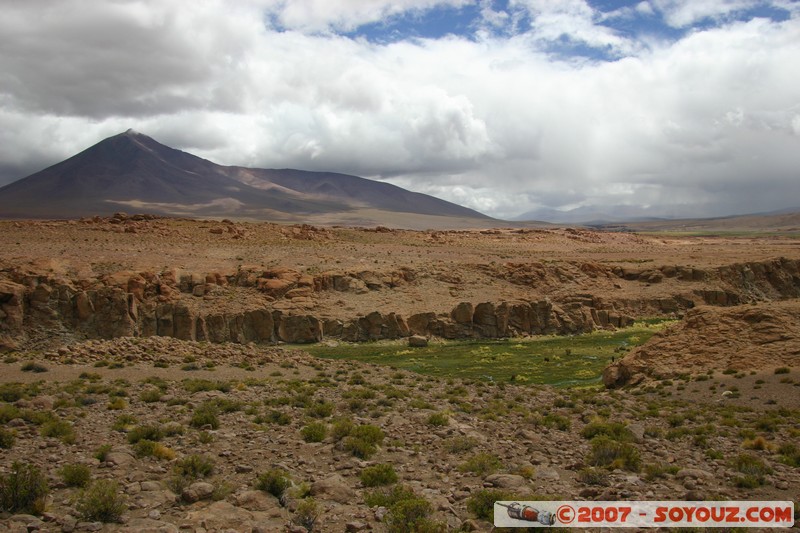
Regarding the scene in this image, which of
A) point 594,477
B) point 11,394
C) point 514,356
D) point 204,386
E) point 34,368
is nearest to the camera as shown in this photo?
point 594,477

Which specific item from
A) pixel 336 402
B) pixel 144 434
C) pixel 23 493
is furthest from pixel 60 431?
pixel 336 402

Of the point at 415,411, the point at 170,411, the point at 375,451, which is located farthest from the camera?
the point at 415,411

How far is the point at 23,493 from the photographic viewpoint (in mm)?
9938

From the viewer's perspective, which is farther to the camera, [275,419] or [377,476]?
[275,419]

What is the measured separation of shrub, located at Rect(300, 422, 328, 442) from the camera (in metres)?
14.5

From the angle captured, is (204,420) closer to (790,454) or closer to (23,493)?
(23,493)

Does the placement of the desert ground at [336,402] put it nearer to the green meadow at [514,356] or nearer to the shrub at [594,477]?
the shrub at [594,477]

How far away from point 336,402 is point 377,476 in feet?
24.7

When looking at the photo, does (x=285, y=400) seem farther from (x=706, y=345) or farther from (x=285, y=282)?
(x=285, y=282)

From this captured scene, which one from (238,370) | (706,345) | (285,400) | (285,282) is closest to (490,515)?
(285,400)

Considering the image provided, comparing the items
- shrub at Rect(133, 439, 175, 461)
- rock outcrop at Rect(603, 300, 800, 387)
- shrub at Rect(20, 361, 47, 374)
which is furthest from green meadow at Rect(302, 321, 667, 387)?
shrub at Rect(133, 439, 175, 461)

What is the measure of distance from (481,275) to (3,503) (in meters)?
48.2

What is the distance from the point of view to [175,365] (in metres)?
25.1

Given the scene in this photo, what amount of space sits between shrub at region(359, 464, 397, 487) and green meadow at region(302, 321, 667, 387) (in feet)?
54.6
